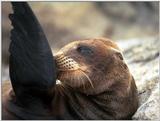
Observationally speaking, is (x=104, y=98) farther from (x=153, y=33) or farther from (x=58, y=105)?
(x=153, y=33)

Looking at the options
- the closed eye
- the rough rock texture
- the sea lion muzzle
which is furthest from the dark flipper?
the rough rock texture

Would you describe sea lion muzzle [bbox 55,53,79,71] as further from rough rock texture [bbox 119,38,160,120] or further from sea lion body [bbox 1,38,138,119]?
rough rock texture [bbox 119,38,160,120]

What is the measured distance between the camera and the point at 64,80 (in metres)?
4.86

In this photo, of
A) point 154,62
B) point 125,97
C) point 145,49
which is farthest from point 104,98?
point 145,49

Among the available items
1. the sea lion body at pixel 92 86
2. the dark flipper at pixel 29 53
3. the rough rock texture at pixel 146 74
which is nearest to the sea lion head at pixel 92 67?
the sea lion body at pixel 92 86

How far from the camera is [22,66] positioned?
4746 millimetres

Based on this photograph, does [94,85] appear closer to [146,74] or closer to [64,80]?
[64,80]

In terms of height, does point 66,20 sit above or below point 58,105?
below

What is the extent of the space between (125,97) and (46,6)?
6649 mm

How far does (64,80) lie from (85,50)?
32 centimetres

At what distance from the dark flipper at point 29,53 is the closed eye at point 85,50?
328mm

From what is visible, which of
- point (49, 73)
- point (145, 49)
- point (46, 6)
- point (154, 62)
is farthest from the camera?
point (46, 6)

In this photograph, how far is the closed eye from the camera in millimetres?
5000

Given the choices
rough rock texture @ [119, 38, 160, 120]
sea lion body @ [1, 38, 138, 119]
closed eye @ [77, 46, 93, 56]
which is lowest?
rough rock texture @ [119, 38, 160, 120]
